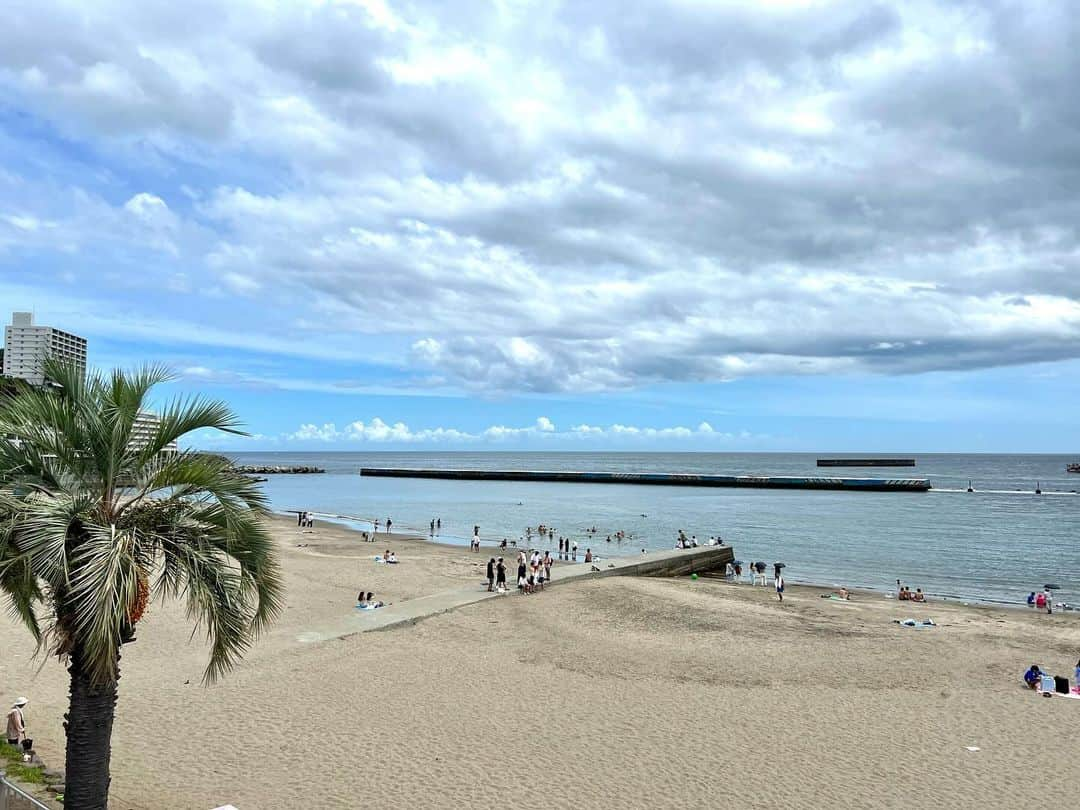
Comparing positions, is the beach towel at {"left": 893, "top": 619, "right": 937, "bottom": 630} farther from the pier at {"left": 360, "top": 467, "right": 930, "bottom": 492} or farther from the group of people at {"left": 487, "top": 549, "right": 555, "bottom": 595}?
the pier at {"left": 360, "top": 467, "right": 930, "bottom": 492}

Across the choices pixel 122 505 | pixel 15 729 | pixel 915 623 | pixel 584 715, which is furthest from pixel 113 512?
pixel 915 623

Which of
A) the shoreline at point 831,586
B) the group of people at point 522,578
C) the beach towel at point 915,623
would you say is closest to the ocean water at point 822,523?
the shoreline at point 831,586

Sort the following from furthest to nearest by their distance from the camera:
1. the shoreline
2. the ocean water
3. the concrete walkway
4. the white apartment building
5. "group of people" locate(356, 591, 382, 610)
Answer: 1. the ocean water
2. the shoreline
3. "group of people" locate(356, 591, 382, 610)
4. the concrete walkway
5. the white apartment building

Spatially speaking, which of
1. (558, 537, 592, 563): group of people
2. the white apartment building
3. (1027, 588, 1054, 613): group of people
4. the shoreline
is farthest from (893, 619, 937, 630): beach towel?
the white apartment building

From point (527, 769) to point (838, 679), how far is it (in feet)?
25.5

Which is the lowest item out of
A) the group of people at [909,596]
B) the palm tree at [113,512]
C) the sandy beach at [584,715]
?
the group of people at [909,596]

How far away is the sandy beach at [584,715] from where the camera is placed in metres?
10.1

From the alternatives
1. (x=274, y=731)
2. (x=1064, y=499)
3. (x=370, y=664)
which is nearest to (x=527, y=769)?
(x=274, y=731)

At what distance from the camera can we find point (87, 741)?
6.57 metres

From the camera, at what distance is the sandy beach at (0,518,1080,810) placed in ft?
33.0

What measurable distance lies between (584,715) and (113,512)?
29.1 ft

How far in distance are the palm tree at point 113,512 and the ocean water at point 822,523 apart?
3.64m

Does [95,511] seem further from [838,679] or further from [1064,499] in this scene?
[1064,499]

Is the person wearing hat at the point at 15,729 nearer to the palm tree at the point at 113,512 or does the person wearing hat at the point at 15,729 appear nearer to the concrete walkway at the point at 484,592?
the palm tree at the point at 113,512
